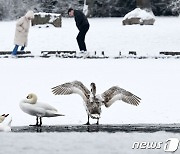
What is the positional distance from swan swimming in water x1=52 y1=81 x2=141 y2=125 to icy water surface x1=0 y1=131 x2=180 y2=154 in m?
2.27

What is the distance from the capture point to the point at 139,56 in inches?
856

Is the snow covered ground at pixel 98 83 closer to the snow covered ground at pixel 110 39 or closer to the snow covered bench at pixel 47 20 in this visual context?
the snow covered ground at pixel 110 39

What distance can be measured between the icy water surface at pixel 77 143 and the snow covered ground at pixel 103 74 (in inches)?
160

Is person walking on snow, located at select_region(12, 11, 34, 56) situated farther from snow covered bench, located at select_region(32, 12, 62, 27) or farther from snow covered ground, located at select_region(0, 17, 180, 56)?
snow covered bench, located at select_region(32, 12, 62, 27)

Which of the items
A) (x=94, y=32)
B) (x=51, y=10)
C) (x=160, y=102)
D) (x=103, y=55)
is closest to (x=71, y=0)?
(x=51, y=10)

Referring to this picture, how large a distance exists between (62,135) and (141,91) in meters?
7.89

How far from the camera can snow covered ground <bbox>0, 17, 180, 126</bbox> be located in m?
11.8

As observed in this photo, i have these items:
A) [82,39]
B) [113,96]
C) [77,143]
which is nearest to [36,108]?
[113,96]

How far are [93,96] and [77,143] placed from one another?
3.00m

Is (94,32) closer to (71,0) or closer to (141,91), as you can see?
(71,0)

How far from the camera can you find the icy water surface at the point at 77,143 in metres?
5.73

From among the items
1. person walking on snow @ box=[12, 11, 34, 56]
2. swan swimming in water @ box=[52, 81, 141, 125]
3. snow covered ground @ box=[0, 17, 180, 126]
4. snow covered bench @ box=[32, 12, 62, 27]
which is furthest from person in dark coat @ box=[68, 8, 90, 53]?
swan swimming in water @ box=[52, 81, 141, 125]

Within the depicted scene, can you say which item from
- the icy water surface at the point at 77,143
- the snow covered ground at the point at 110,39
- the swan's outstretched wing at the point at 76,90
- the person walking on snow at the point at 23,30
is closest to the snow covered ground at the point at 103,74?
the snow covered ground at the point at 110,39

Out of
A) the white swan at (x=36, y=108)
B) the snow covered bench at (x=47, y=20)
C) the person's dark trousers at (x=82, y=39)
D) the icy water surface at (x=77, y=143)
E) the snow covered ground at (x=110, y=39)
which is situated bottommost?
the snow covered ground at (x=110, y=39)
